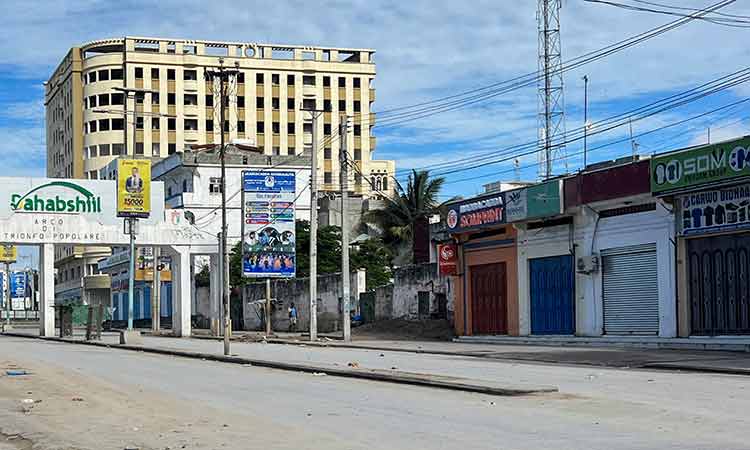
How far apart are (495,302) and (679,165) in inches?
521

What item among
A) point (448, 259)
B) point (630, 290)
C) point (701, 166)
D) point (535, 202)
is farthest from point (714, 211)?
point (448, 259)

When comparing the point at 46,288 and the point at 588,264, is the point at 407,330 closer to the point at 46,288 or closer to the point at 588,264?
the point at 588,264

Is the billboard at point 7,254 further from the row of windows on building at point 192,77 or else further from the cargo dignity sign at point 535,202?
the cargo dignity sign at point 535,202

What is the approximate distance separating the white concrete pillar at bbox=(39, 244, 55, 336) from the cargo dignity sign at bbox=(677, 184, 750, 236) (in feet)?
114

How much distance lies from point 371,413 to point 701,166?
1870 centimetres

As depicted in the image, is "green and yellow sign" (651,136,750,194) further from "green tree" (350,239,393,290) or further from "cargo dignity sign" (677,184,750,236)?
"green tree" (350,239,393,290)

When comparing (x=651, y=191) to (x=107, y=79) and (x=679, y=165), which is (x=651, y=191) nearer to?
(x=679, y=165)

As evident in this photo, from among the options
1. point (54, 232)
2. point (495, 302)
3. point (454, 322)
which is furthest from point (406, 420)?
point (54, 232)

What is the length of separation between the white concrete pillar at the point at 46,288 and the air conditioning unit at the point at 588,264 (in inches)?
1171

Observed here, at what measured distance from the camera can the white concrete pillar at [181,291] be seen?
5916 cm

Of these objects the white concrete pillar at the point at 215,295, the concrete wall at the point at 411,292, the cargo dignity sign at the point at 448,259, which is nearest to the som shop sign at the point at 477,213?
the cargo dignity sign at the point at 448,259

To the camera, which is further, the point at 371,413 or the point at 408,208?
the point at 408,208

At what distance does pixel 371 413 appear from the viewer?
1543 centimetres

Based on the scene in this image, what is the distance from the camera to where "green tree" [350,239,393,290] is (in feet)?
247
